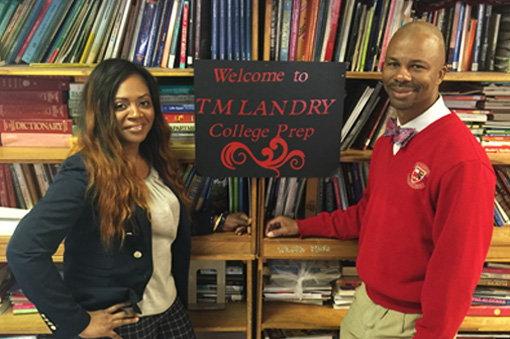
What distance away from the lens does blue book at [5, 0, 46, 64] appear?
1.58 metres

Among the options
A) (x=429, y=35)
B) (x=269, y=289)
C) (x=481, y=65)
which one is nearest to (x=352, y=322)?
(x=269, y=289)

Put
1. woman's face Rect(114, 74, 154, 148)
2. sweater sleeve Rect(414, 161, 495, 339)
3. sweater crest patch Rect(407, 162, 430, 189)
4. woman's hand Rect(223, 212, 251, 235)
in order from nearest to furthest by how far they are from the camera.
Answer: sweater sleeve Rect(414, 161, 495, 339) < sweater crest patch Rect(407, 162, 430, 189) < woman's face Rect(114, 74, 154, 148) < woman's hand Rect(223, 212, 251, 235)

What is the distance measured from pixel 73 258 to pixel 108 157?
36cm

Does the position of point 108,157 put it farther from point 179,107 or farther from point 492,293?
point 492,293

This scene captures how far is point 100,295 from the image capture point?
139cm

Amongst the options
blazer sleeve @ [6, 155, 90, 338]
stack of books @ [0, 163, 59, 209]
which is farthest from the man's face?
stack of books @ [0, 163, 59, 209]

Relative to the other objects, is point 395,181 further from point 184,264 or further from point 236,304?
point 236,304

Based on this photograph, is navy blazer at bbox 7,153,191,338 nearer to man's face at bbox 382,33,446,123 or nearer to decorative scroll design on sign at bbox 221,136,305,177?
decorative scroll design on sign at bbox 221,136,305,177

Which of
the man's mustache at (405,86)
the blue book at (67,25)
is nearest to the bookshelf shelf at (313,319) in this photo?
the man's mustache at (405,86)

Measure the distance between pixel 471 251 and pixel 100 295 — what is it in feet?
3.77

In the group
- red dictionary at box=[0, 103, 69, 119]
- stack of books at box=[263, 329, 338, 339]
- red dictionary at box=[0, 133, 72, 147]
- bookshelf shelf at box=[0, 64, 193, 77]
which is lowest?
stack of books at box=[263, 329, 338, 339]

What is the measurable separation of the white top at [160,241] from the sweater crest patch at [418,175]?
0.80m

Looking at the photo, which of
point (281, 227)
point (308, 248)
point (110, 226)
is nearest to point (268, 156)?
point (281, 227)

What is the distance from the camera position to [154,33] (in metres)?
1.60
